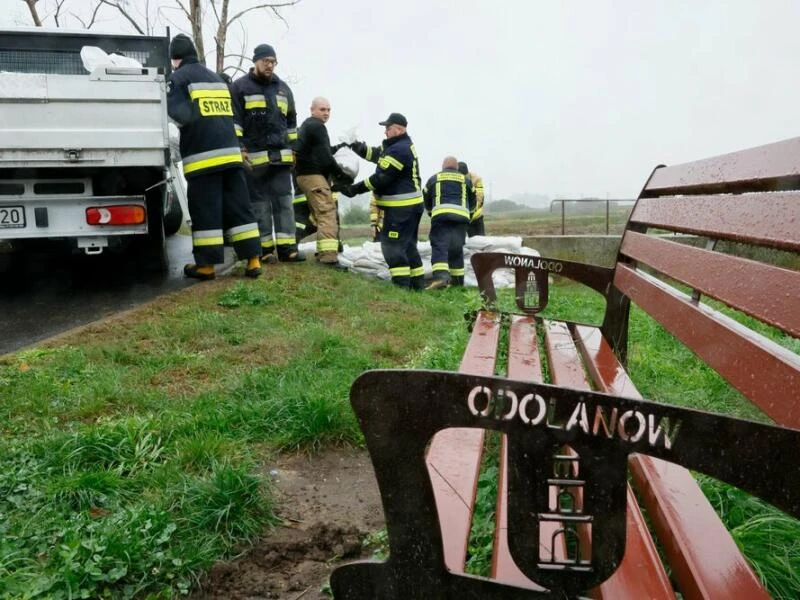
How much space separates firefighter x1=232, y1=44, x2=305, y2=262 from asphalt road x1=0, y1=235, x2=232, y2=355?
829 mm

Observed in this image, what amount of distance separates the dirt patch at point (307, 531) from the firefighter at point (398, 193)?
5306 millimetres

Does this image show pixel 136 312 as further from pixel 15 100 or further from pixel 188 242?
pixel 188 242

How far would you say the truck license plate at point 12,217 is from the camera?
228 inches

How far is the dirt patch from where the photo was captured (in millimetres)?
2145

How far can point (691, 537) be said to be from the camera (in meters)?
1.54

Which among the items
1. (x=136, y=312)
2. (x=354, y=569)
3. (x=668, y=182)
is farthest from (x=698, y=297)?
(x=136, y=312)

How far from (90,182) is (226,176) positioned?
1.10 m

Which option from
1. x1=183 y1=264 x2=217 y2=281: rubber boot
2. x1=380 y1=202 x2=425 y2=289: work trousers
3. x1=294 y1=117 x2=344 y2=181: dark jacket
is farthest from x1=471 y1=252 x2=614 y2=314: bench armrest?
x1=294 y1=117 x2=344 y2=181: dark jacket

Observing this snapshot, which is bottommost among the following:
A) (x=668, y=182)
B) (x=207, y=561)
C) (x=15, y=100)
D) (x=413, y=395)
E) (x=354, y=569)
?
(x=207, y=561)

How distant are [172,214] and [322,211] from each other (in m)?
1.66

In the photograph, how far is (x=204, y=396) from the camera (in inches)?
141

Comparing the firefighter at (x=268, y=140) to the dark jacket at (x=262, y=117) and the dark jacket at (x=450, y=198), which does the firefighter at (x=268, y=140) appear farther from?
the dark jacket at (x=450, y=198)

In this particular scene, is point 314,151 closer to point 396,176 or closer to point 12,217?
point 396,176

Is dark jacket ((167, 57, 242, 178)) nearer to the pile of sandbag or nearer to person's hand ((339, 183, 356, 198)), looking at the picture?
person's hand ((339, 183, 356, 198))
